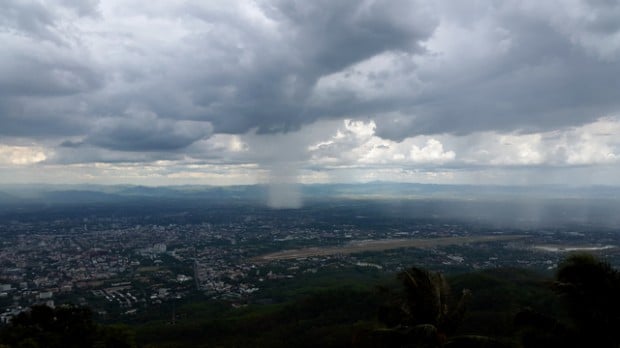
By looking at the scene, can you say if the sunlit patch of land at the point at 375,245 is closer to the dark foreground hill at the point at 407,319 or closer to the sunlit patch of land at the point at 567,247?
the sunlit patch of land at the point at 567,247

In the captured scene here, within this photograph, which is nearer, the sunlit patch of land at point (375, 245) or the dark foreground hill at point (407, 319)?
the dark foreground hill at point (407, 319)

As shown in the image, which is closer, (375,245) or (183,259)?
(183,259)

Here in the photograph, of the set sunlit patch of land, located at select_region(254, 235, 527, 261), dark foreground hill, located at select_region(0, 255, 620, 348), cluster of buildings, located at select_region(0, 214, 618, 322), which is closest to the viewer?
dark foreground hill, located at select_region(0, 255, 620, 348)

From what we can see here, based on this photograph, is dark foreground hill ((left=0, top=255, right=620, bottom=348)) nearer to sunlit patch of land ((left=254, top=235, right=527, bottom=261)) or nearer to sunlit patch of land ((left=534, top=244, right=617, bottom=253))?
sunlit patch of land ((left=254, top=235, right=527, bottom=261))

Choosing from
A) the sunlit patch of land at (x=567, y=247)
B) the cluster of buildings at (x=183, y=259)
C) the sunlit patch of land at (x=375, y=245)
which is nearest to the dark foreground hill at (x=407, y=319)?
the cluster of buildings at (x=183, y=259)

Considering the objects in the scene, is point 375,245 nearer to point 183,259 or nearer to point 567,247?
point 567,247

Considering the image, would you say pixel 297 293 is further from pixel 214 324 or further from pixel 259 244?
pixel 259 244

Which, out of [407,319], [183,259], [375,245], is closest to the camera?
[407,319]

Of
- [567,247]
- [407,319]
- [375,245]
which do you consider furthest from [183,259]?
[407,319]

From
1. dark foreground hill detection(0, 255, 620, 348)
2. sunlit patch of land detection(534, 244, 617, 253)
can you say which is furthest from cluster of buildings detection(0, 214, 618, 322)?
dark foreground hill detection(0, 255, 620, 348)
